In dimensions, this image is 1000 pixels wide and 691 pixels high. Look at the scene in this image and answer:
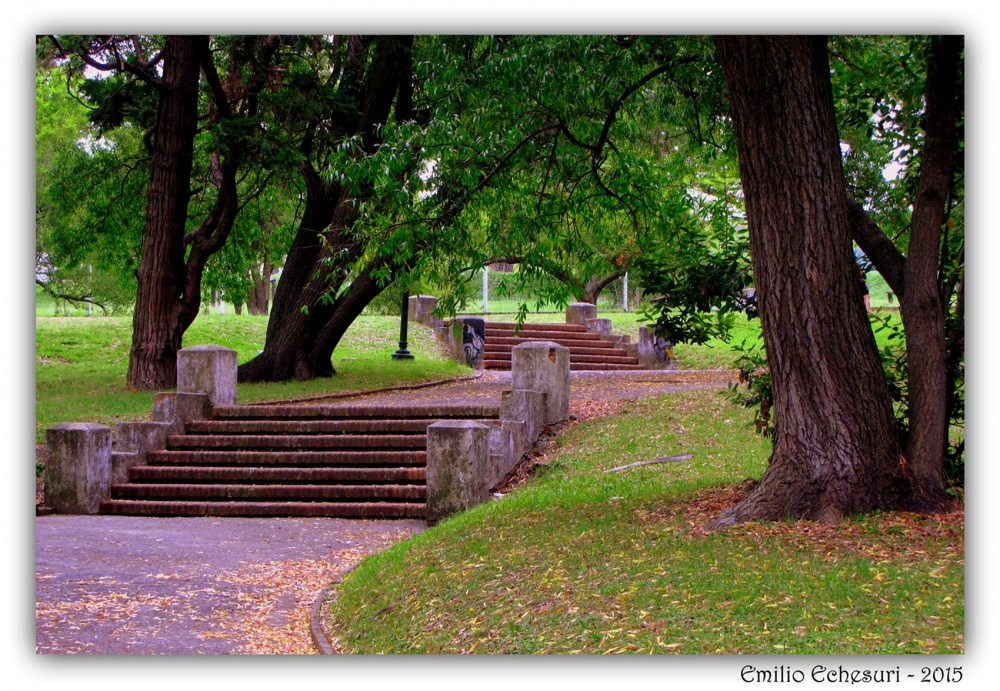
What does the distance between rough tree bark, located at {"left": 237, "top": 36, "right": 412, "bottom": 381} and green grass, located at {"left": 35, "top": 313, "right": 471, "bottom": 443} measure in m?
0.68

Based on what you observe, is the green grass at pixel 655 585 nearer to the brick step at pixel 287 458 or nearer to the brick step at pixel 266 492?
the brick step at pixel 266 492

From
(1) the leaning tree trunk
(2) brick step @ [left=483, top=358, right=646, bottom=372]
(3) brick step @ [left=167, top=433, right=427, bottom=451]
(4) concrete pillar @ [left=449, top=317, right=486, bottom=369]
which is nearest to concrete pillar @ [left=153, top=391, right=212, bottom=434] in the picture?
(3) brick step @ [left=167, top=433, right=427, bottom=451]

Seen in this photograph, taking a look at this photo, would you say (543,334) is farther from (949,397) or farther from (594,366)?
(949,397)

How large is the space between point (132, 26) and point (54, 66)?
26.4 ft

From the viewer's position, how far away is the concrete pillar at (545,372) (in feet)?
44.8

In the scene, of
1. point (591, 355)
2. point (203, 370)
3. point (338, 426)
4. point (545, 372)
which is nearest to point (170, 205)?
point (203, 370)

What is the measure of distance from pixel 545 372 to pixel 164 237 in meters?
7.12

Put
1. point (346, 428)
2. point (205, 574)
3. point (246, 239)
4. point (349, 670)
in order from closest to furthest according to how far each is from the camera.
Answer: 1. point (349, 670)
2. point (205, 574)
3. point (346, 428)
4. point (246, 239)

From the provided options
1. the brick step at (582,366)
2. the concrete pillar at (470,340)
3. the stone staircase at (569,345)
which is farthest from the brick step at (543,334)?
the concrete pillar at (470,340)

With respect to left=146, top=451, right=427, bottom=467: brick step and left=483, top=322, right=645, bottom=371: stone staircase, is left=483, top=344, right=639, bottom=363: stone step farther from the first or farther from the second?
left=146, top=451, right=427, bottom=467: brick step

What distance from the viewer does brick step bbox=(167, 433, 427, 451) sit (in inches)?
512

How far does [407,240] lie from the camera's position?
30.3ft
